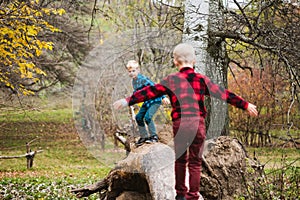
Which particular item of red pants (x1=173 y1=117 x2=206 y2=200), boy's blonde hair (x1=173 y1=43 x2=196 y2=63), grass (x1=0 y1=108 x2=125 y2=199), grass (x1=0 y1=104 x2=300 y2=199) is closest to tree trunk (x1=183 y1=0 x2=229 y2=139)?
grass (x1=0 y1=104 x2=300 y2=199)

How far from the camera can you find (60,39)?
61.3 feet

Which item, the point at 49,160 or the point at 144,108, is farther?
the point at 49,160

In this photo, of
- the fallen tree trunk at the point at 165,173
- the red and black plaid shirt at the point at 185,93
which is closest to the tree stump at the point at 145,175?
the fallen tree trunk at the point at 165,173

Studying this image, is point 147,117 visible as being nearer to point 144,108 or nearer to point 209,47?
point 144,108

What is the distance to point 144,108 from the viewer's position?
525cm

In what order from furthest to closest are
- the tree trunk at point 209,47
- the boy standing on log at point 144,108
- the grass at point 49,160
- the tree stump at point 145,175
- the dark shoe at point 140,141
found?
the grass at point 49,160 < the tree trunk at point 209,47 < the dark shoe at point 140,141 < the boy standing on log at point 144,108 < the tree stump at point 145,175

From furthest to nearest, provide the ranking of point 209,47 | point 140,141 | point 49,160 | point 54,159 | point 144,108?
point 54,159 → point 49,160 → point 209,47 → point 140,141 → point 144,108

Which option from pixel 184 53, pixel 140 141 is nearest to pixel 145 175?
pixel 140 141

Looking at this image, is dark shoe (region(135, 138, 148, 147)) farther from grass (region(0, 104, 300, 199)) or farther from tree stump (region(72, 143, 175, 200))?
grass (region(0, 104, 300, 199))

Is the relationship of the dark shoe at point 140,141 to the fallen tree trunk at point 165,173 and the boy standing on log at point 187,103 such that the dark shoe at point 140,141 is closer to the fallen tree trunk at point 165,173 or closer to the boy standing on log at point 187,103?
the fallen tree trunk at point 165,173

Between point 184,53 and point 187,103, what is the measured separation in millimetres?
459

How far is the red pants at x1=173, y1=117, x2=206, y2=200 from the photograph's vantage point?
13.2 ft

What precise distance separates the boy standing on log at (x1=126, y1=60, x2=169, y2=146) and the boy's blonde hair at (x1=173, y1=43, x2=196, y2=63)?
0.93m

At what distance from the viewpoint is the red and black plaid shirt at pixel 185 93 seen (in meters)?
4.03
